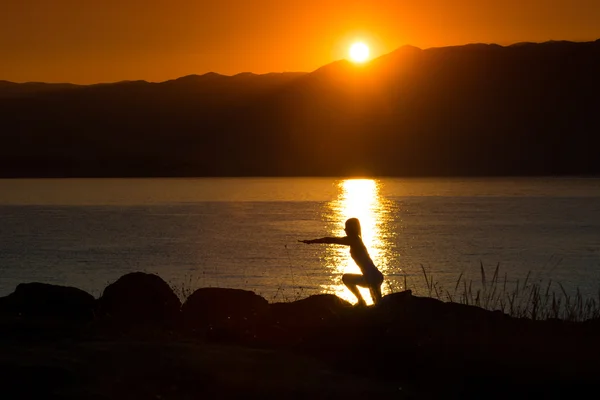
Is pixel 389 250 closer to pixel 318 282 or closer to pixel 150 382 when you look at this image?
pixel 318 282

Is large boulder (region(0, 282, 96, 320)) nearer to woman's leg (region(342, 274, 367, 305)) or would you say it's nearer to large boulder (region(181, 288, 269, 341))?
large boulder (region(181, 288, 269, 341))

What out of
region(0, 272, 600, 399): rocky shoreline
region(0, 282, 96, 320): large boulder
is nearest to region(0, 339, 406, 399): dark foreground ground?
region(0, 272, 600, 399): rocky shoreline

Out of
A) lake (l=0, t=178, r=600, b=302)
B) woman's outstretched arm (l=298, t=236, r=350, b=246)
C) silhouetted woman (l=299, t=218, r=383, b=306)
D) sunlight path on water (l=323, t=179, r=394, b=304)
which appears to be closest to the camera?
woman's outstretched arm (l=298, t=236, r=350, b=246)

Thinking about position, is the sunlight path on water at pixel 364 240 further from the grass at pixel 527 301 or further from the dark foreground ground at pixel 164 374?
the dark foreground ground at pixel 164 374

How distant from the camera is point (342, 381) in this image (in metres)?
9.27

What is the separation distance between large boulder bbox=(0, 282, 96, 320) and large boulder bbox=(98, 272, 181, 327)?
0.37 m

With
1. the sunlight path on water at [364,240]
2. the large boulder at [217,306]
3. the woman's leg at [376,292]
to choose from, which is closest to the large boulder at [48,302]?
the large boulder at [217,306]

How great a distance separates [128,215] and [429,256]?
4422 centimetres

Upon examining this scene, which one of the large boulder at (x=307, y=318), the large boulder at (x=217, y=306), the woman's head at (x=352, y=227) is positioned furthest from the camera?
the large boulder at (x=217, y=306)

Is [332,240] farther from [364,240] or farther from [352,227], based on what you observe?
[364,240]

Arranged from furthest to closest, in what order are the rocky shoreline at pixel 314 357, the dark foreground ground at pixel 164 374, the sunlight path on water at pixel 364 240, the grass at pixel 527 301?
the sunlight path on water at pixel 364 240, the grass at pixel 527 301, the rocky shoreline at pixel 314 357, the dark foreground ground at pixel 164 374

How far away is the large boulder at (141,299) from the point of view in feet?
52.1

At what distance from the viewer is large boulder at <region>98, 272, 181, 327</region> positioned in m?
15.9

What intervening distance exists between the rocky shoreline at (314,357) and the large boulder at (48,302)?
2986 millimetres
